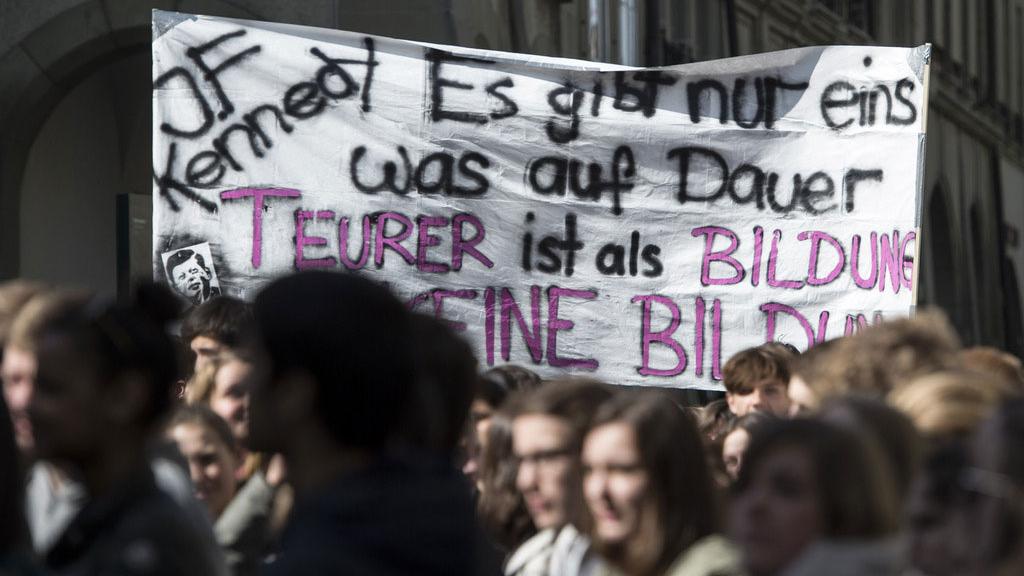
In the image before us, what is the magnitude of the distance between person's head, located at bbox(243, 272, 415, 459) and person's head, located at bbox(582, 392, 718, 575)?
1.22 metres

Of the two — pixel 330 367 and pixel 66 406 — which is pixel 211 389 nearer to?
pixel 66 406

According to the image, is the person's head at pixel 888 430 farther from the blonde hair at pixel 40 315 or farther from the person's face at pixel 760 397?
the person's face at pixel 760 397

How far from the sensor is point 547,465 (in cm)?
413

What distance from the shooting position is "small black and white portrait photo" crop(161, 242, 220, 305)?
22.0 ft

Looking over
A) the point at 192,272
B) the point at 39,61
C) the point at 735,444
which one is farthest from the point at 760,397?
the point at 39,61

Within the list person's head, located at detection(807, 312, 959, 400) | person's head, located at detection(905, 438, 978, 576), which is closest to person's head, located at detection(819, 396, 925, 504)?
person's head, located at detection(905, 438, 978, 576)

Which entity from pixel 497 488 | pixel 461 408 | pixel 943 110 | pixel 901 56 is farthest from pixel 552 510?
pixel 943 110

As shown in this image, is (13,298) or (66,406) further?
(13,298)

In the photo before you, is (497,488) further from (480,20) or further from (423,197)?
(480,20)

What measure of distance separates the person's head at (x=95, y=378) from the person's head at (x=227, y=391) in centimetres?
196

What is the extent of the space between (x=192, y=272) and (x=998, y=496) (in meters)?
4.74

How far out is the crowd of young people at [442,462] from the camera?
2354mm

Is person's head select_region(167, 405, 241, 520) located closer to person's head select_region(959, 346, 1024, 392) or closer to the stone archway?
person's head select_region(959, 346, 1024, 392)

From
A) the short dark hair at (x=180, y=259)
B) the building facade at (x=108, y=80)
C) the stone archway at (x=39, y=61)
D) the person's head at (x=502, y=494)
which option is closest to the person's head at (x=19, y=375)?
the person's head at (x=502, y=494)
